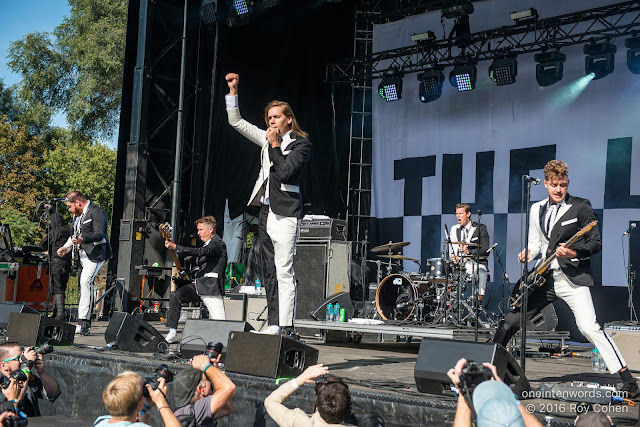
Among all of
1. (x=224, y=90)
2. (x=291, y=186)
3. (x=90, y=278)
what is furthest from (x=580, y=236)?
(x=224, y=90)

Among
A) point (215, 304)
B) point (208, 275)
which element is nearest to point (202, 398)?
point (215, 304)

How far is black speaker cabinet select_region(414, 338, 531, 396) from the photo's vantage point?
12.6ft

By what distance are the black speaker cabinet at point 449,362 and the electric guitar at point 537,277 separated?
1057 millimetres

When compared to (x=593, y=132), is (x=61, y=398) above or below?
below

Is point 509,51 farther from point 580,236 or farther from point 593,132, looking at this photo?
point 580,236

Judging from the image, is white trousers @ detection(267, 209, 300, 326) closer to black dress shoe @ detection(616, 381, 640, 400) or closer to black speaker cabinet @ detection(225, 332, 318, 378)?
black speaker cabinet @ detection(225, 332, 318, 378)

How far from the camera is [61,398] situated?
6055mm

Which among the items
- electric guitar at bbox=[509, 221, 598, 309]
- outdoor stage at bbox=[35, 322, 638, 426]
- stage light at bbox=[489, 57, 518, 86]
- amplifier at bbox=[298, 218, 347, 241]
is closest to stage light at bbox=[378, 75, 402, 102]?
stage light at bbox=[489, 57, 518, 86]

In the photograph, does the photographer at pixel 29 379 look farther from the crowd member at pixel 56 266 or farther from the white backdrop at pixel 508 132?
the white backdrop at pixel 508 132

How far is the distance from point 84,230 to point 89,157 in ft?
83.9

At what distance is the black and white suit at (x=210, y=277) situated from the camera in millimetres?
7383

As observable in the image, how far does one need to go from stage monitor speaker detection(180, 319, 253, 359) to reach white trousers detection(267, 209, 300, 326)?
18.0 inches

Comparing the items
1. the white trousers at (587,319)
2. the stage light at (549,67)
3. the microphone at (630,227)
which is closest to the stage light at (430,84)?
the stage light at (549,67)

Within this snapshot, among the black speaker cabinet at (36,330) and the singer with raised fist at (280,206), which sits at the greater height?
the singer with raised fist at (280,206)
